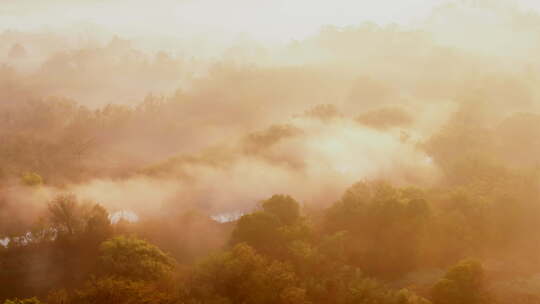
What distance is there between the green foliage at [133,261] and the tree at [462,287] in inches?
897

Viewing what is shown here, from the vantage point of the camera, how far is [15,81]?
182 m

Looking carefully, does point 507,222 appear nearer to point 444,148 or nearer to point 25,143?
point 444,148

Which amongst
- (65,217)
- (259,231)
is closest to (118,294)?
(259,231)

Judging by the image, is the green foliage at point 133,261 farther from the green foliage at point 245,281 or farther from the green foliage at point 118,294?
the green foliage at point 245,281

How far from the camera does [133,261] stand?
38031 mm

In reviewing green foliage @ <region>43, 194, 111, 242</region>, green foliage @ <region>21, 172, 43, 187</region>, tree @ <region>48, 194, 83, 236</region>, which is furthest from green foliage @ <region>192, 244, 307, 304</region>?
green foliage @ <region>21, 172, 43, 187</region>

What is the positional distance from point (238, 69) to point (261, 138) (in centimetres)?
7912

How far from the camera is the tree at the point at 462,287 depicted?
36.0m

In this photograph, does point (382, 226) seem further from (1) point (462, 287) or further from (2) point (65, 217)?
(2) point (65, 217)

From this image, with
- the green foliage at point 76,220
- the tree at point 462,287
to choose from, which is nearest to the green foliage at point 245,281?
the tree at point 462,287

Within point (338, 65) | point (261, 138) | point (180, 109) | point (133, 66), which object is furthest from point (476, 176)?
point (133, 66)

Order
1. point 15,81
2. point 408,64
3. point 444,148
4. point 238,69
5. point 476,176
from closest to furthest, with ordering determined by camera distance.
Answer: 1. point 476,176
2. point 444,148
3. point 408,64
4. point 238,69
5. point 15,81

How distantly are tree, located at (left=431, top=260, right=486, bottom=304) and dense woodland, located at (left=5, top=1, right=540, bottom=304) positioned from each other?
0.39 ft

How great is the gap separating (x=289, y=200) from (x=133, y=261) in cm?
1699
